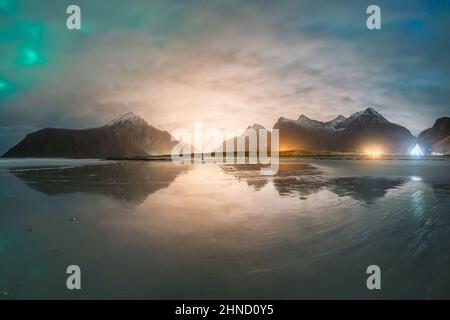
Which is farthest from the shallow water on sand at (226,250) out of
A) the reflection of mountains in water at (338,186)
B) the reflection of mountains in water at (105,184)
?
the reflection of mountains in water at (105,184)

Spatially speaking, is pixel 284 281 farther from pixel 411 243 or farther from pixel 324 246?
pixel 411 243

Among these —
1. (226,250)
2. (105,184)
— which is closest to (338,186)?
(226,250)

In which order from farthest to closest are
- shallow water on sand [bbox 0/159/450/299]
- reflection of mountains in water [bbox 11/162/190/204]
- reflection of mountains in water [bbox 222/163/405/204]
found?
1. reflection of mountains in water [bbox 11/162/190/204]
2. reflection of mountains in water [bbox 222/163/405/204]
3. shallow water on sand [bbox 0/159/450/299]

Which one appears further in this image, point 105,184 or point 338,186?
point 105,184

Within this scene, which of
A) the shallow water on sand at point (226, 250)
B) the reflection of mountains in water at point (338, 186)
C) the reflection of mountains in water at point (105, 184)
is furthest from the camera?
the reflection of mountains in water at point (105, 184)

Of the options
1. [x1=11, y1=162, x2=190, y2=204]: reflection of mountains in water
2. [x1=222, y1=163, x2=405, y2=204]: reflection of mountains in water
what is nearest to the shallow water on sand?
[x1=222, y1=163, x2=405, y2=204]: reflection of mountains in water

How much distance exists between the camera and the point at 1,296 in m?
5.38

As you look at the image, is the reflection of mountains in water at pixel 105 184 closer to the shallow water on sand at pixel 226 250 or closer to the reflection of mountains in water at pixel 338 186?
the shallow water on sand at pixel 226 250

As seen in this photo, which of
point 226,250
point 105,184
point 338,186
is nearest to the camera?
point 226,250

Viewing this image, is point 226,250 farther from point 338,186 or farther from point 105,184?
point 105,184

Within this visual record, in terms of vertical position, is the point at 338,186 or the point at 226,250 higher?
the point at 338,186

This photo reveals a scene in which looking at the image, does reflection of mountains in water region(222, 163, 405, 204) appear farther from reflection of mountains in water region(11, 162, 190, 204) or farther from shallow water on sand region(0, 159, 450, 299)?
reflection of mountains in water region(11, 162, 190, 204)

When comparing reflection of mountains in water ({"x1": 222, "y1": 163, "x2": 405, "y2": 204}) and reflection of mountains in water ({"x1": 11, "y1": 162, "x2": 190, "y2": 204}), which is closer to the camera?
reflection of mountains in water ({"x1": 222, "y1": 163, "x2": 405, "y2": 204})
